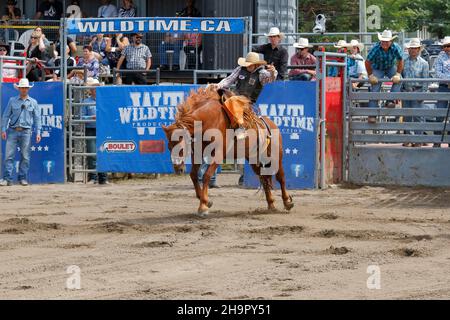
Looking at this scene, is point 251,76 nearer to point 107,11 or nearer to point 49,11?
point 107,11

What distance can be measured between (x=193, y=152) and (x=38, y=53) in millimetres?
9432

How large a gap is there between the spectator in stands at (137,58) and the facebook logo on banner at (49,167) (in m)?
2.43

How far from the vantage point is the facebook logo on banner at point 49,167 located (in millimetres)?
20062

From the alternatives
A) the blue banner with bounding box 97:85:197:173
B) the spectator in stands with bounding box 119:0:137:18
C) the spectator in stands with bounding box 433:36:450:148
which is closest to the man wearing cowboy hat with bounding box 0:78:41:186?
the blue banner with bounding box 97:85:197:173

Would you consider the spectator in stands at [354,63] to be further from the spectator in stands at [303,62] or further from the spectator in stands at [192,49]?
the spectator in stands at [192,49]

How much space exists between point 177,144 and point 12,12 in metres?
12.7

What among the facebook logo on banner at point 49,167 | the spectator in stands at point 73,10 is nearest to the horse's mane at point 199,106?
the facebook logo on banner at point 49,167

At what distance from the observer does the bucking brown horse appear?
14316 millimetres

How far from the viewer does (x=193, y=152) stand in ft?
47.6

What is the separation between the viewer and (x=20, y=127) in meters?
19.6

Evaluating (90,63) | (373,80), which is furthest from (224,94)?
(90,63)

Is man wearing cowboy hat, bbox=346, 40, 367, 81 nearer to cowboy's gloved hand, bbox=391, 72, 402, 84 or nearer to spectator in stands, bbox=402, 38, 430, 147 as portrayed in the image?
spectator in stands, bbox=402, 38, 430, 147
